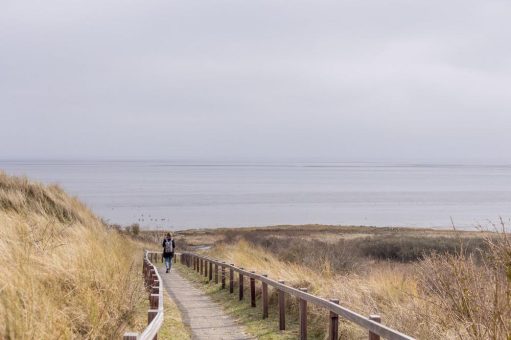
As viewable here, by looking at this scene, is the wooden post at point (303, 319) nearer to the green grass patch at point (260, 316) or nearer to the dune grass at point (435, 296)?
the green grass patch at point (260, 316)

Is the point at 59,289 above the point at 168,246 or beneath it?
above

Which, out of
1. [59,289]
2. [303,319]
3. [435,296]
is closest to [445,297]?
[435,296]

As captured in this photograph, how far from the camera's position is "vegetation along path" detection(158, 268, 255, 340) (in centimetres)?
1084

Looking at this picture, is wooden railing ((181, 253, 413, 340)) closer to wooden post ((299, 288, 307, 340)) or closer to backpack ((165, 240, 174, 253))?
wooden post ((299, 288, 307, 340))

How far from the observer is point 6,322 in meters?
5.24

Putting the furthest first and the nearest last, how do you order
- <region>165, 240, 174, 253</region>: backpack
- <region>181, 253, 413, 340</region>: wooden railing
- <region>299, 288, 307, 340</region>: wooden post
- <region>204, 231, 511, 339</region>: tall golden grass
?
1. <region>165, 240, 174, 253</region>: backpack
2. <region>299, 288, 307, 340</region>: wooden post
3. <region>181, 253, 413, 340</region>: wooden railing
4. <region>204, 231, 511, 339</region>: tall golden grass

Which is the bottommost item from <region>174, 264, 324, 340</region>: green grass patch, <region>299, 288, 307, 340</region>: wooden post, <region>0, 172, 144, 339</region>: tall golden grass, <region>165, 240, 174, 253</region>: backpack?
<region>165, 240, 174, 253</region>: backpack

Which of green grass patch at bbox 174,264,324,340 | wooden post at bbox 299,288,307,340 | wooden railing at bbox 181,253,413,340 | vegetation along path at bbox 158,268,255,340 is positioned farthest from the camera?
vegetation along path at bbox 158,268,255,340

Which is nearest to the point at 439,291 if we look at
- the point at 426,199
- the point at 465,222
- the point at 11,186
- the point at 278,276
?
the point at 278,276

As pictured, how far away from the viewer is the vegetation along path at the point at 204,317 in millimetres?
10836

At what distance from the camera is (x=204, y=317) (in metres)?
12.9

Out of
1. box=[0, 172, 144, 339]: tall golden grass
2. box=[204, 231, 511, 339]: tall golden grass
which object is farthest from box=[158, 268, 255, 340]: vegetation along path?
box=[0, 172, 144, 339]: tall golden grass

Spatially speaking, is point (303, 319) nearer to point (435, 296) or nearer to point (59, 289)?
point (435, 296)

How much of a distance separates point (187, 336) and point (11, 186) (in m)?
10.3
